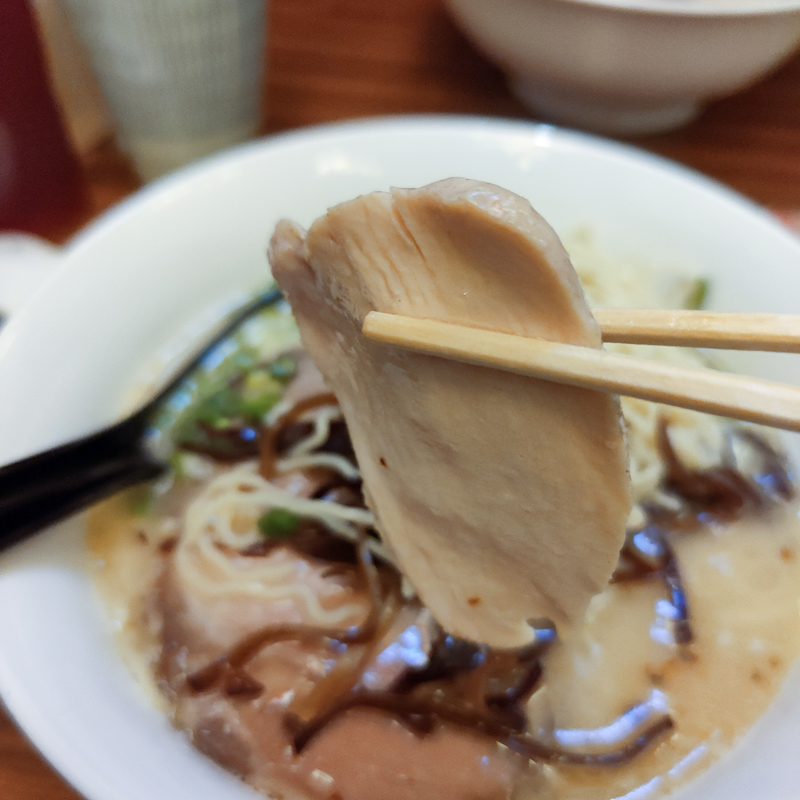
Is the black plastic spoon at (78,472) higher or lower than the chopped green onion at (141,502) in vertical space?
higher

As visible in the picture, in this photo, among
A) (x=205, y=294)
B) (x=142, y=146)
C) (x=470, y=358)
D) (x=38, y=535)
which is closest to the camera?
(x=470, y=358)

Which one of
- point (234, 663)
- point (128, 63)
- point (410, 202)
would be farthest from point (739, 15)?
point (234, 663)

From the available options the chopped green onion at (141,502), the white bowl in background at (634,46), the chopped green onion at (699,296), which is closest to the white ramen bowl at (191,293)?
the chopped green onion at (699,296)

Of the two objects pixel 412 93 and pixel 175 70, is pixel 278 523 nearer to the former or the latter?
pixel 175 70

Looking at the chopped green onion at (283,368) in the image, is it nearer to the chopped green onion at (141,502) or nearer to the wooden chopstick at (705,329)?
the chopped green onion at (141,502)

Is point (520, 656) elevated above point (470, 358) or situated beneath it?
situated beneath

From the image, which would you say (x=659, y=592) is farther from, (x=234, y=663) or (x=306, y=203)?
Result: (x=306, y=203)
